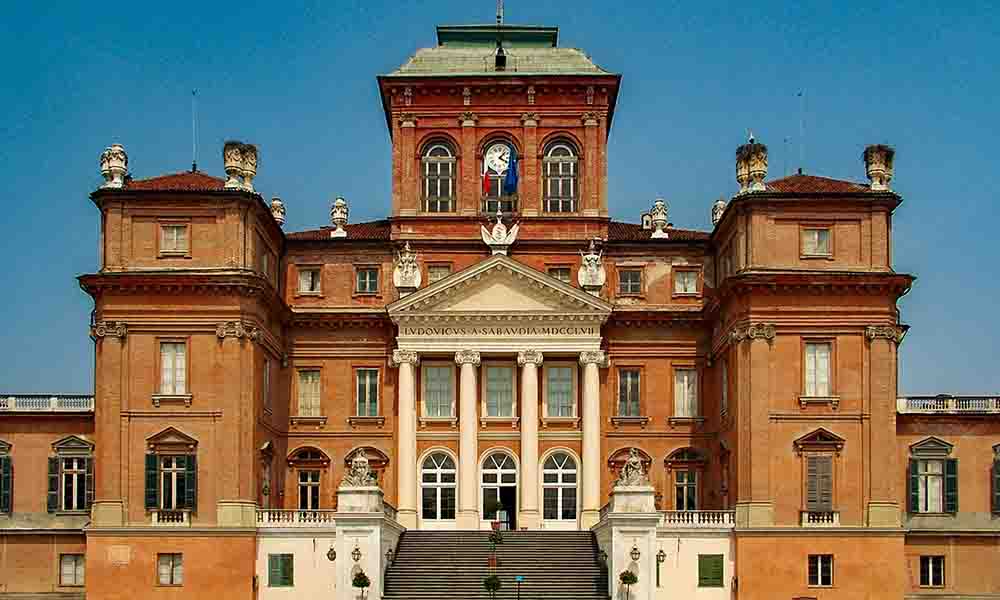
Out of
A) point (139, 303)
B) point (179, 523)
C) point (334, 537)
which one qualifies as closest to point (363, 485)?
point (334, 537)

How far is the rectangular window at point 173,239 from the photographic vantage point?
55062mm

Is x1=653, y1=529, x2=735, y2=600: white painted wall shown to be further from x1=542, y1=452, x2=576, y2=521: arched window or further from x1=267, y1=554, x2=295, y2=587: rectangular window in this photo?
x1=267, y1=554, x2=295, y2=587: rectangular window

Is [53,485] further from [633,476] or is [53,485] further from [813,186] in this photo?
[813,186]

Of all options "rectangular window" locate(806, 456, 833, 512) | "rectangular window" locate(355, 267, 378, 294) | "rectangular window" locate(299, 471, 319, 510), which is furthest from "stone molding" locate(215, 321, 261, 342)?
"rectangular window" locate(806, 456, 833, 512)

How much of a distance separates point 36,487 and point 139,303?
29.4 feet

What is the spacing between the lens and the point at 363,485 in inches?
2067

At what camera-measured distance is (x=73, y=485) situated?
2274 inches

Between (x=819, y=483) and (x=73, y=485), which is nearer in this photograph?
(x=819, y=483)

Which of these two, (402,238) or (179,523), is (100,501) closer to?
(179,523)

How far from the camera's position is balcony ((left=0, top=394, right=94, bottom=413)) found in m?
58.1

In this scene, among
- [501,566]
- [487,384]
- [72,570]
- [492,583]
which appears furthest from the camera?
[487,384]

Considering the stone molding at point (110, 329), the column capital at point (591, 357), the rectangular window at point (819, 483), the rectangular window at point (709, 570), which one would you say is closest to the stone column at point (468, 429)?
the column capital at point (591, 357)

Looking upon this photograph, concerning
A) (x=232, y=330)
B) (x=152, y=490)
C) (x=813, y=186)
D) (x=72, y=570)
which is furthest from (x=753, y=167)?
(x=72, y=570)

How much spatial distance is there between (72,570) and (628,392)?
2260 cm
